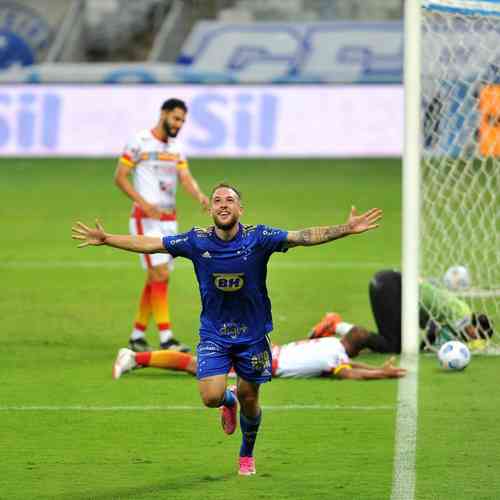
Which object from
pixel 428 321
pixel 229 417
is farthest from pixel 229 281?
pixel 428 321

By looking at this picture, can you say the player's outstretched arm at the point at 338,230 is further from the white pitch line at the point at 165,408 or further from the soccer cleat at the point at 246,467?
the white pitch line at the point at 165,408

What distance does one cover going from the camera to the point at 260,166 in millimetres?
26266

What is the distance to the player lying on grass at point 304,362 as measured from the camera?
9.94 meters

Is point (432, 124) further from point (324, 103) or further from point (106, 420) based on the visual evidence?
point (324, 103)

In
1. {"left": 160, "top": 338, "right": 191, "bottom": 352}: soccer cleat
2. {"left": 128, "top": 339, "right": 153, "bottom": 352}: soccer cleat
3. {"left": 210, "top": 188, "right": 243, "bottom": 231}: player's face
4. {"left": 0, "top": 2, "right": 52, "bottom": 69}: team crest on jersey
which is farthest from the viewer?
{"left": 0, "top": 2, "right": 52, "bottom": 69}: team crest on jersey

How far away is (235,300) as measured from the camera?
292 inches

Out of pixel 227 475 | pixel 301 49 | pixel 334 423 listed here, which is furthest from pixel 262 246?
pixel 301 49

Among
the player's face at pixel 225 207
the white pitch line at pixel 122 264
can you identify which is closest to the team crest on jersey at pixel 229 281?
the player's face at pixel 225 207

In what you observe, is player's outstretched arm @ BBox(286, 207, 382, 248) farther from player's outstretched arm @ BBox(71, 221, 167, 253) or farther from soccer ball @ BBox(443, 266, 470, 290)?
soccer ball @ BBox(443, 266, 470, 290)

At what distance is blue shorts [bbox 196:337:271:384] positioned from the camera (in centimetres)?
739

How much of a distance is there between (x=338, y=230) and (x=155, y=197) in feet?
13.8

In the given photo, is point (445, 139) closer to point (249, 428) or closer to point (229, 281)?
point (229, 281)

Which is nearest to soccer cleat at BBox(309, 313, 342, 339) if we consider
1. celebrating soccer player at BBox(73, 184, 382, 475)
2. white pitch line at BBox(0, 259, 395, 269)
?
celebrating soccer player at BBox(73, 184, 382, 475)

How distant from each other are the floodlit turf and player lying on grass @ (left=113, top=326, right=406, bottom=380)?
4.6 inches
